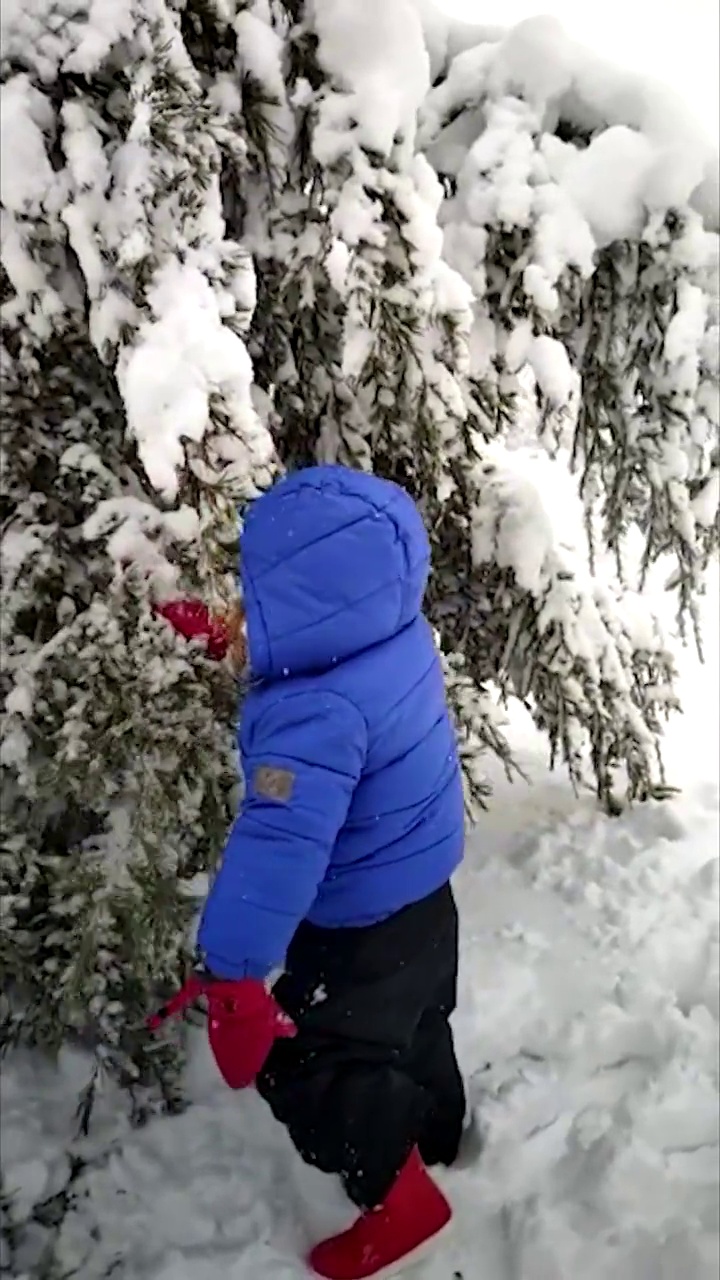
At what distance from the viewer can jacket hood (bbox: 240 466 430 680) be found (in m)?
2.14

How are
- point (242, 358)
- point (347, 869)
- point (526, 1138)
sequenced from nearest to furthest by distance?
point (242, 358) < point (347, 869) < point (526, 1138)

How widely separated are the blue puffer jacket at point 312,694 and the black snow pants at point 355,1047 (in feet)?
1.01

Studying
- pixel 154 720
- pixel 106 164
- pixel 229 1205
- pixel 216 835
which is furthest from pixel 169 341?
pixel 229 1205

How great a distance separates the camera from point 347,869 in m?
2.35

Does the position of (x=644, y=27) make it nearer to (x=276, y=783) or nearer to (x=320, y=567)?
(x=320, y=567)

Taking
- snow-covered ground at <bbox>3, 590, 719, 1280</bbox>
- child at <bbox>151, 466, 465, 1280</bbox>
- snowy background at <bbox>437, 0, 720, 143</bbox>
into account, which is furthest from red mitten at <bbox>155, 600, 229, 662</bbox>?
snowy background at <bbox>437, 0, 720, 143</bbox>

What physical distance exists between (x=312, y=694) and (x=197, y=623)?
41 cm

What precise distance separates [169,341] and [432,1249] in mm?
2085

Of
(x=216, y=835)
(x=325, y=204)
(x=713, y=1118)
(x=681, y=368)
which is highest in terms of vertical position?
(x=325, y=204)

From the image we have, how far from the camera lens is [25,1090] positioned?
9.64 feet

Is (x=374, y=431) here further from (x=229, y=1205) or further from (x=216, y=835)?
(x=229, y=1205)

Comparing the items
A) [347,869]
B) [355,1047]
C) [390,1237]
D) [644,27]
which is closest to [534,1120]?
[390,1237]

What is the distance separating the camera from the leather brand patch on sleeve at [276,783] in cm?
211

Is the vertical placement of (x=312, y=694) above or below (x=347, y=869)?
above
